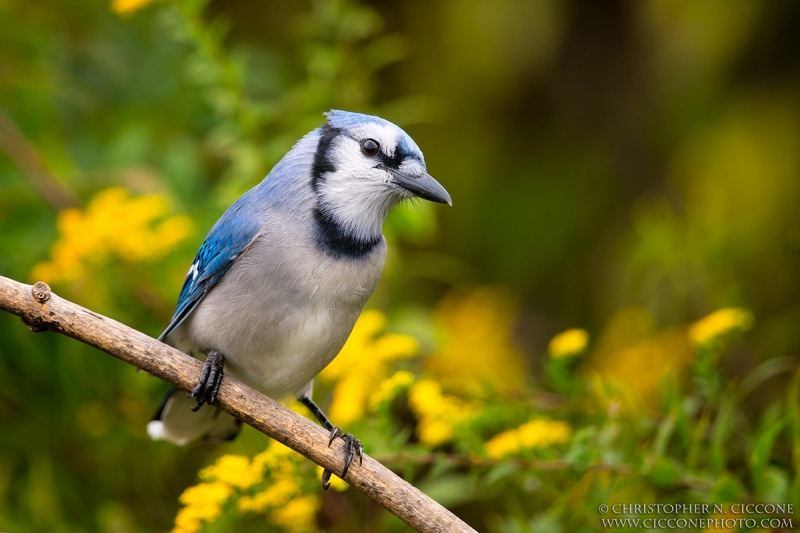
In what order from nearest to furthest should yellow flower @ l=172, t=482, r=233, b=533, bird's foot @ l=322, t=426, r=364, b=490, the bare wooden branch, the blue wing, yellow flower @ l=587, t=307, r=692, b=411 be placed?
the bare wooden branch, yellow flower @ l=172, t=482, r=233, b=533, bird's foot @ l=322, t=426, r=364, b=490, the blue wing, yellow flower @ l=587, t=307, r=692, b=411

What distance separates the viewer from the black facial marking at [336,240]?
259cm

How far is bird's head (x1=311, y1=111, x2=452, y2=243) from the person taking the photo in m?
2.64

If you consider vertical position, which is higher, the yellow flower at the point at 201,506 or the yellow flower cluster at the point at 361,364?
the yellow flower cluster at the point at 361,364

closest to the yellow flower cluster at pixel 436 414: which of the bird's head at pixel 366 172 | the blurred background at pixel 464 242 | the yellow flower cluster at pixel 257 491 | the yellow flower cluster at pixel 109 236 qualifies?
the blurred background at pixel 464 242

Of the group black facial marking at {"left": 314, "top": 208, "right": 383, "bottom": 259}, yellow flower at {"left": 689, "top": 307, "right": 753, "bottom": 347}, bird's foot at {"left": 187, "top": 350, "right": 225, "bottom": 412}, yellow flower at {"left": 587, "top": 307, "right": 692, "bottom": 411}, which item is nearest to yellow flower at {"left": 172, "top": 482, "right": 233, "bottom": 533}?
bird's foot at {"left": 187, "top": 350, "right": 225, "bottom": 412}

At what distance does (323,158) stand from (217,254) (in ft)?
1.40

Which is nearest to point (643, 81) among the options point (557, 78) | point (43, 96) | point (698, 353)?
point (557, 78)

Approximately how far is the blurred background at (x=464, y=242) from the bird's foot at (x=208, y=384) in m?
0.17

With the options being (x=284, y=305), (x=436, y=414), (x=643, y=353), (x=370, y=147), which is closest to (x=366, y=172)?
(x=370, y=147)

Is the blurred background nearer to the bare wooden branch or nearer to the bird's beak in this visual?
the bare wooden branch

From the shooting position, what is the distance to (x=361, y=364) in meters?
2.77

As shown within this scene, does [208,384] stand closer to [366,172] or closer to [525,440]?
[366,172]

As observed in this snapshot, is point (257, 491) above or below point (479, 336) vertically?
below

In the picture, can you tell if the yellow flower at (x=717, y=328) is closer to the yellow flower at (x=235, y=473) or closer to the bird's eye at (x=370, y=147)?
the bird's eye at (x=370, y=147)
